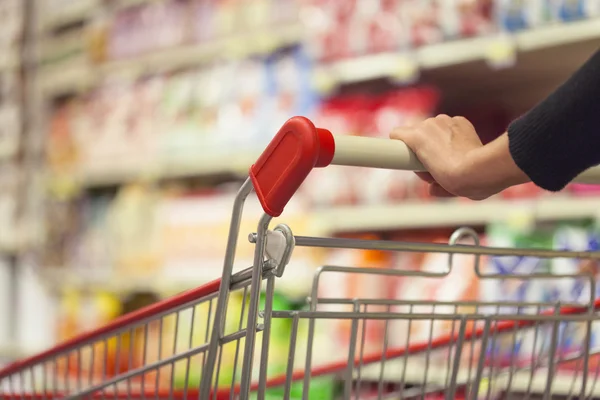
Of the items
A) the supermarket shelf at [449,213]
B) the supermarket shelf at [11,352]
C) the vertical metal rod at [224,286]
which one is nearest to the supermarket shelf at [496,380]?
the supermarket shelf at [449,213]

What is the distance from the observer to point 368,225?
2.04 m

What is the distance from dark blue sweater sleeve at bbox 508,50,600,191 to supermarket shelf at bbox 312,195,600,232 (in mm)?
1045

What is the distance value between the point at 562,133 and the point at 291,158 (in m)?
0.22

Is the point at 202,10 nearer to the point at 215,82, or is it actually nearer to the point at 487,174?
the point at 215,82

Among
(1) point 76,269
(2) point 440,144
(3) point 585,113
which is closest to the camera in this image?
(3) point 585,113

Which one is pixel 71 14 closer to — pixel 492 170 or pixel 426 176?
pixel 426 176

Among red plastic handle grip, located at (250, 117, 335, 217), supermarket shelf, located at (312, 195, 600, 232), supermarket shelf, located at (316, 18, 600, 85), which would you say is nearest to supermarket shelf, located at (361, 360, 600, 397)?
supermarket shelf, located at (312, 195, 600, 232)

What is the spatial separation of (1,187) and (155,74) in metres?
1.20

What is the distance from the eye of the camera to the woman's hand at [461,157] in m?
0.72

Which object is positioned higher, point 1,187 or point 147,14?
point 147,14

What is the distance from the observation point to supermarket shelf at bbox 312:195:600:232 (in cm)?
170

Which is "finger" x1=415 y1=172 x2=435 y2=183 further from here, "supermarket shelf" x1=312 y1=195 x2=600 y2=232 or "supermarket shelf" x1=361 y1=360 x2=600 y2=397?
"supermarket shelf" x1=312 y1=195 x2=600 y2=232

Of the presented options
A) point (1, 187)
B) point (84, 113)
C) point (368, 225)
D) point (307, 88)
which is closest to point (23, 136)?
point (1, 187)

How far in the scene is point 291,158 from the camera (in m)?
0.71
